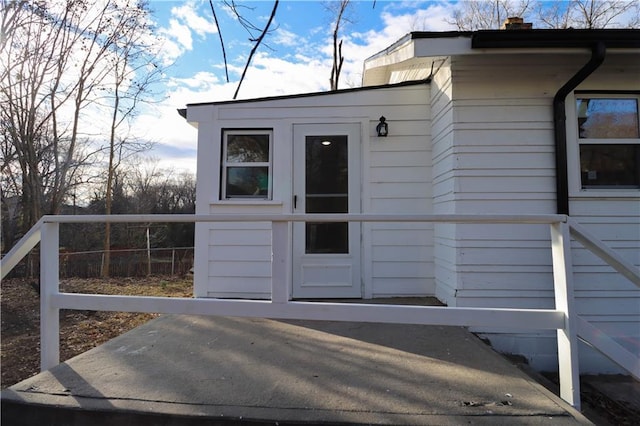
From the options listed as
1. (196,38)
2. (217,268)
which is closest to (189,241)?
(217,268)

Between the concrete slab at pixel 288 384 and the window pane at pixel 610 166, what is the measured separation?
2064mm

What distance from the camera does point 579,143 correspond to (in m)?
3.27

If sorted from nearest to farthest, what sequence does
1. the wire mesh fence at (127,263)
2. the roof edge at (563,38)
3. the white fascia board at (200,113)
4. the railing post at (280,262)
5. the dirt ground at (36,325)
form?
1. the railing post at (280,262)
2. the roof edge at (563,38)
3. the dirt ground at (36,325)
4. the white fascia board at (200,113)
5. the wire mesh fence at (127,263)

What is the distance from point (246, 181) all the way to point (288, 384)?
2.71m

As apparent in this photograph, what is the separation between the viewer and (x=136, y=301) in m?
2.10

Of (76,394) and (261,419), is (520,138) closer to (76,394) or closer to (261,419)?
(261,419)

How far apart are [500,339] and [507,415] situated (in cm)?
171

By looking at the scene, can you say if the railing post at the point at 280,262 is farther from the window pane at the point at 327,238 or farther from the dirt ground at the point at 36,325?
the dirt ground at the point at 36,325

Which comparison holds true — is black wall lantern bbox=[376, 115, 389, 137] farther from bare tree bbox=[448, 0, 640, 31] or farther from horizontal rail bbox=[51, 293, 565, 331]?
bare tree bbox=[448, 0, 640, 31]

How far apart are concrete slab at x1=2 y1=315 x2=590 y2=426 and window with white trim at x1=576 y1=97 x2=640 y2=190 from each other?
2101 millimetres

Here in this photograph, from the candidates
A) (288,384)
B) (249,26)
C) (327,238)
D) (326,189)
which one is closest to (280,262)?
(288,384)

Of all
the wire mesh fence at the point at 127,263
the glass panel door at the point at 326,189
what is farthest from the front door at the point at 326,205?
the wire mesh fence at the point at 127,263

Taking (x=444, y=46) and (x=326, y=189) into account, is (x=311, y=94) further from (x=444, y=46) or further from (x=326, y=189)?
(x=444, y=46)

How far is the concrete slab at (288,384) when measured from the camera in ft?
5.49
